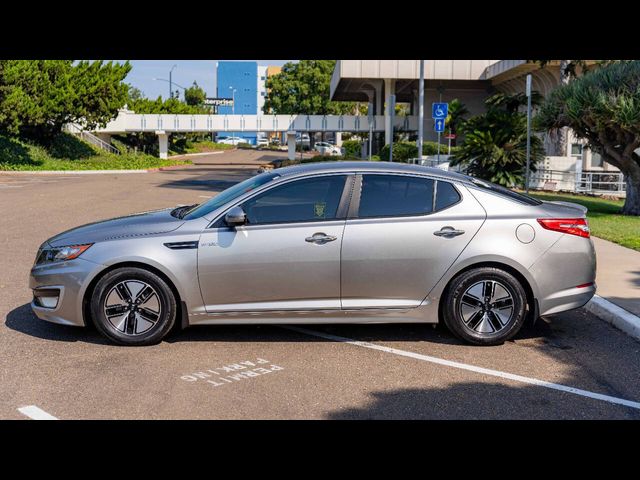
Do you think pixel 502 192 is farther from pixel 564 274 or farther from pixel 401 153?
pixel 401 153

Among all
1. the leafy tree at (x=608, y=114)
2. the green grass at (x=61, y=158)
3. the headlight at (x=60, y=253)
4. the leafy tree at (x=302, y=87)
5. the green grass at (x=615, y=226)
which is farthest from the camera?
the leafy tree at (x=302, y=87)

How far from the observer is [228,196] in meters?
6.89

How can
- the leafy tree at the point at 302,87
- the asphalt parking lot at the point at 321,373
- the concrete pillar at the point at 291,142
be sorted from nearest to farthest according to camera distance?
the asphalt parking lot at the point at 321,373 < the concrete pillar at the point at 291,142 < the leafy tree at the point at 302,87

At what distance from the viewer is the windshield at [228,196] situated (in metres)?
6.65

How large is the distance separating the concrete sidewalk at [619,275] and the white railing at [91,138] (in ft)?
172

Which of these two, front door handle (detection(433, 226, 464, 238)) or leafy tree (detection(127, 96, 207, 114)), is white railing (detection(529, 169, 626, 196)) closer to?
front door handle (detection(433, 226, 464, 238))

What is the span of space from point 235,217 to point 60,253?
1.59m

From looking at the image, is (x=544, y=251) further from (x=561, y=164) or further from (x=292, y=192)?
(x=561, y=164)

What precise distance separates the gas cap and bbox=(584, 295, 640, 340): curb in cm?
136

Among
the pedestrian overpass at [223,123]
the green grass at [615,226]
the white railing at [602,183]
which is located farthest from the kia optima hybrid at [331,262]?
the pedestrian overpass at [223,123]

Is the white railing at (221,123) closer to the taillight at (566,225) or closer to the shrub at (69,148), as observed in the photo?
the shrub at (69,148)
